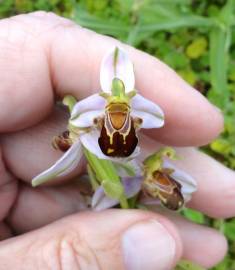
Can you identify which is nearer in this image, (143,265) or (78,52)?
(143,265)

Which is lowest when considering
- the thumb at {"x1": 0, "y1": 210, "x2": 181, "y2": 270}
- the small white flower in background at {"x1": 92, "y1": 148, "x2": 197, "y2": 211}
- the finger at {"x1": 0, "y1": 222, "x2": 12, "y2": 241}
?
the finger at {"x1": 0, "y1": 222, "x2": 12, "y2": 241}

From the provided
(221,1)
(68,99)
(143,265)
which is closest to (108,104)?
(68,99)

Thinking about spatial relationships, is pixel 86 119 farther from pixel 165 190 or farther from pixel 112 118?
pixel 165 190

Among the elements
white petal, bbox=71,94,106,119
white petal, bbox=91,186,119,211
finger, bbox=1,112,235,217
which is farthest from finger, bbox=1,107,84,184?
white petal, bbox=71,94,106,119

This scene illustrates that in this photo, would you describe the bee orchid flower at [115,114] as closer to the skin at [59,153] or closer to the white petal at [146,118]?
the white petal at [146,118]

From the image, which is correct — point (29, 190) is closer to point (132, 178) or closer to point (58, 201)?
point (58, 201)

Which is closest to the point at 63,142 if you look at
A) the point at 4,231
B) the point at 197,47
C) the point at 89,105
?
the point at 89,105

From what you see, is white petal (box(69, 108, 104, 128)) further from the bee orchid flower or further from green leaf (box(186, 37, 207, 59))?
green leaf (box(186, 37, 207, 59))
